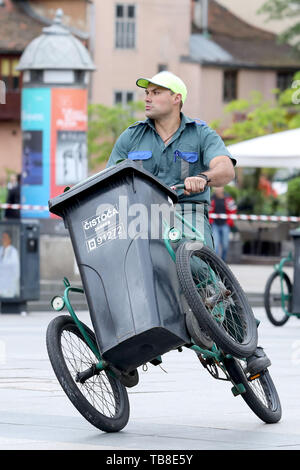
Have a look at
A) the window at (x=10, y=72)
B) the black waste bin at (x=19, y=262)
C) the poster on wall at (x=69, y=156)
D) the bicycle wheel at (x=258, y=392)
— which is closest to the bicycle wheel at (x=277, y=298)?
the black waste bin at (x=19, y=262)

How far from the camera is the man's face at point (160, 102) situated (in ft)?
23.5

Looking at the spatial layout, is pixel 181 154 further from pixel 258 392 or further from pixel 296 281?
pixel 296 281

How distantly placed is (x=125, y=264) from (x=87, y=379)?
2.12 ft

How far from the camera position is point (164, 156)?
23.4ft

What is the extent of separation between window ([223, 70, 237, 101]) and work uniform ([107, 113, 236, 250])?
5732 centimetres

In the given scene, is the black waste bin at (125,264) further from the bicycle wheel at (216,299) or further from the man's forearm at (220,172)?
the man's forearm at (220,172)

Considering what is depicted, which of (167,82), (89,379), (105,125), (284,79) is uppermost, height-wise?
(167,82)

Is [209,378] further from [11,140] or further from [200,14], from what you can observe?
[200,14]

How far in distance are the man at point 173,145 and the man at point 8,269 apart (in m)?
8.81

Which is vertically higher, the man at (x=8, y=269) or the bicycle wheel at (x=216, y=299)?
the bicycle wheel at (x=216, y=299)

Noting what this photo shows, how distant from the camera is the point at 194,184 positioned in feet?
22.1

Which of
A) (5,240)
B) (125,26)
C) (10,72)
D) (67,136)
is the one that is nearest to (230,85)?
(125,26)

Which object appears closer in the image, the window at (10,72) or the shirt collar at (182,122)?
the shirt collar at (182,122)
